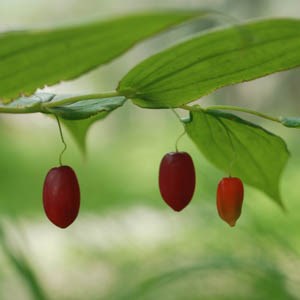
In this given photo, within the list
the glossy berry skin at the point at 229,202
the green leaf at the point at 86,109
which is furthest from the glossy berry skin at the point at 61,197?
the glossy berry skin at the point at 229,202

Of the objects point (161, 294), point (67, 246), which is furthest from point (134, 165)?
point (161, 294)

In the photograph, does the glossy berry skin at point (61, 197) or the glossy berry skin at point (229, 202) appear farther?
the glossy berry skin at point (229, 202)

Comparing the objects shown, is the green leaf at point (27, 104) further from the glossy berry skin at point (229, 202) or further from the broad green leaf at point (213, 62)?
the glossy berry skin at point (229, 202)

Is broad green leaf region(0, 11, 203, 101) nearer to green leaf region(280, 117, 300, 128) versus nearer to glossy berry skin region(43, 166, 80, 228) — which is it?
glossy berry skin region(43, 166, 80, 228)

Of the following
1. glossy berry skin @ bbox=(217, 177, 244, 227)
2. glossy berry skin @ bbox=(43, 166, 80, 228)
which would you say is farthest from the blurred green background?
glossy berry skin @ bbox=(217, 177, 244, 227)

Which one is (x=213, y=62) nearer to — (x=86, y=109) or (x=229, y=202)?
(x=86, y=109)

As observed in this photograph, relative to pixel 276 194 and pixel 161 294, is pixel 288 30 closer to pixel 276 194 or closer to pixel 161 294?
pixel 276 194
